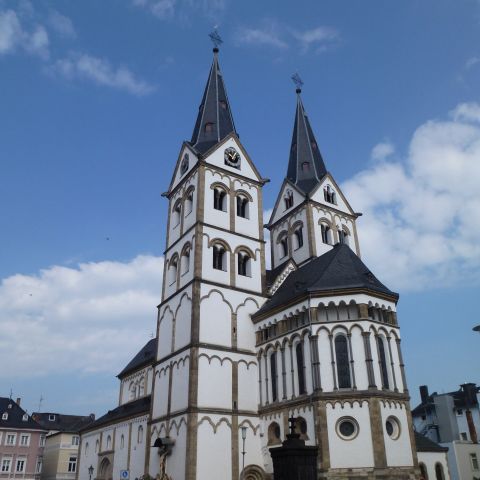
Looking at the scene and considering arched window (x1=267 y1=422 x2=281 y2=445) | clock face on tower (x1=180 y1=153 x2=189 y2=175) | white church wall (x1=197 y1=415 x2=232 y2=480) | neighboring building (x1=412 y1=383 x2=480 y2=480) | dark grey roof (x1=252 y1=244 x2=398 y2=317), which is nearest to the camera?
white church wall (x1=197 y1=415 x2=232 y2=480)

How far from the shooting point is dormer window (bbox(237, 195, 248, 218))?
131 ft

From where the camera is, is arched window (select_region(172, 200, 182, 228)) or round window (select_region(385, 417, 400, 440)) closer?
round window (select_region(385, 417, 400, 440))

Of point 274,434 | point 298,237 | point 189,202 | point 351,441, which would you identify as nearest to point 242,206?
point 189,202

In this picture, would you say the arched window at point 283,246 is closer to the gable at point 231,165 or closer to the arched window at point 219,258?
the gable at point 231,165

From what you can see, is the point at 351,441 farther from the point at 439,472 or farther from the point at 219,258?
the point at 219,258

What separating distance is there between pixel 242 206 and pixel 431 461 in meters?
21.8

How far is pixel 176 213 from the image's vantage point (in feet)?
136

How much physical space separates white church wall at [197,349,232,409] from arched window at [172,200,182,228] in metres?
12.4

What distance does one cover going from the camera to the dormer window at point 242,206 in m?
40.0

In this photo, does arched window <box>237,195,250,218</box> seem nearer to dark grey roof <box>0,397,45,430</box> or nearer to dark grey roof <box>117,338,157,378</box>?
dark grey roof <box>117,338,157,378</box>

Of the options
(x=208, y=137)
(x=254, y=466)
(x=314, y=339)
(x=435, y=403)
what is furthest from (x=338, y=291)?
(x=435, y=403)

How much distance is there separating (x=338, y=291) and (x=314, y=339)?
9.91 feet

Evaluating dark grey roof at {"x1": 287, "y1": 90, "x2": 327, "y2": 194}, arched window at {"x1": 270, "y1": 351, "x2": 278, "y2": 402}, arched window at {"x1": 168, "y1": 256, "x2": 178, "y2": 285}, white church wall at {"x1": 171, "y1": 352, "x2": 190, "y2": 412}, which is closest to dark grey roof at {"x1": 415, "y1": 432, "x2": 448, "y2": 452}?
arched window at {"x1": 270, "y1": 351, "x2": 278, "y2": 402}

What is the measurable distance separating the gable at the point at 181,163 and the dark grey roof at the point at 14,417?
4183 cm
